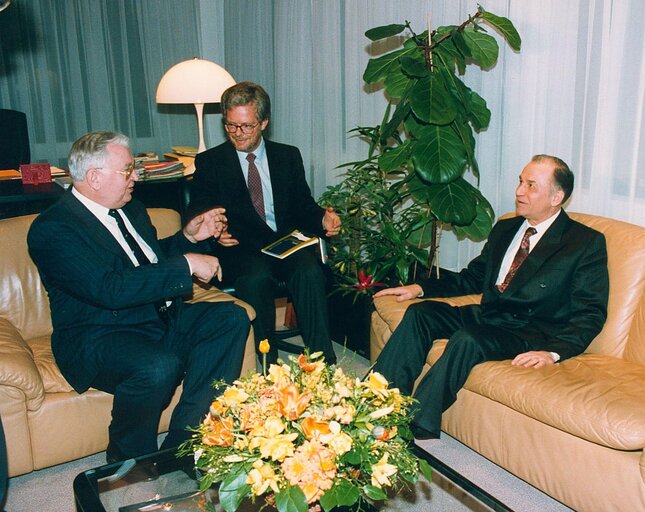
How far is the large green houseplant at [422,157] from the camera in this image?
2.96 metres

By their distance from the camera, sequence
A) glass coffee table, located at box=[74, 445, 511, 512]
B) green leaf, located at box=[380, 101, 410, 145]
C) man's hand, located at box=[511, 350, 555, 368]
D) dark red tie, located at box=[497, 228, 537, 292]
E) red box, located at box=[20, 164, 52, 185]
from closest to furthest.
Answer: glass coffee table, located at box=[74, 445, 511, 512]
man's hand, located at box=[511, 350, 555, 368]
dark red tie, located at box=[497, 228, 537, 292]
green leaf, located at box=[380, 101, 410, 145]
red box, located at box=[20, 164, 52, 185]

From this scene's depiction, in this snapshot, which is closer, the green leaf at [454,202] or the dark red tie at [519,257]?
the dark red tie at [519,257]

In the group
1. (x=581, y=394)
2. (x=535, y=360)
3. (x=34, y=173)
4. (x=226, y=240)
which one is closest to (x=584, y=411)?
(x=581, y=394)

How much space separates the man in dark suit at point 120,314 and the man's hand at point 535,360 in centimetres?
107

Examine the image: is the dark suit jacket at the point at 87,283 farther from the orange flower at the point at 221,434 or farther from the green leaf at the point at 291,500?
the green leaf at the point at 291,500

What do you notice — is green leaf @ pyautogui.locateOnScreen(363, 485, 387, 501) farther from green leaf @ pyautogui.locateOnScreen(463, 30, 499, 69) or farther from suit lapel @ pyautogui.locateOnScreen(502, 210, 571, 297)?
green leaf @ pyautogui.locateOnScreen(463, 30, 499, 69)

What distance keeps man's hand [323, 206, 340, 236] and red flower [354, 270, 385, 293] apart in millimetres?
265

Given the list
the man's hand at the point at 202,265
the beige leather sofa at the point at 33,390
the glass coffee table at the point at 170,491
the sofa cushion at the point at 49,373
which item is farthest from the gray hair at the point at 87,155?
the glass coffee table at the point at 170,491

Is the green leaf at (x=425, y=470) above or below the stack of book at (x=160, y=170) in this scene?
below

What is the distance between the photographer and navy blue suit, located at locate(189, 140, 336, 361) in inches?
125

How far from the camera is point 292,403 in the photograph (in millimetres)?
1472

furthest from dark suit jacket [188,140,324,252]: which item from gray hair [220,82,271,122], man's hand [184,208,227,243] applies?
man's hand [184,208,227,243]

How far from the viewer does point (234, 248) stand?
11.0ft

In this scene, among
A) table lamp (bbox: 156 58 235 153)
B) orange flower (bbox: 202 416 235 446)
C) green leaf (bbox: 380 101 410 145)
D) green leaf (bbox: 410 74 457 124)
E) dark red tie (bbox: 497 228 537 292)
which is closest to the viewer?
orange flower (bbox: 202 416 235 446)
